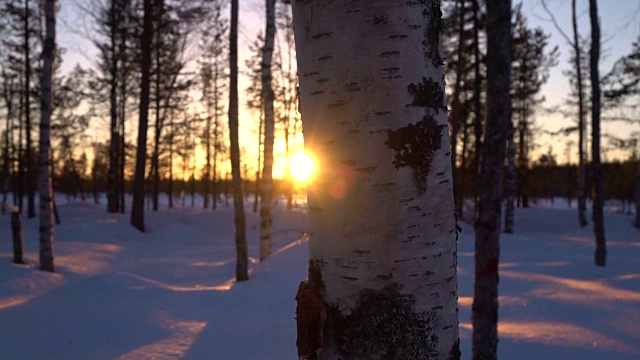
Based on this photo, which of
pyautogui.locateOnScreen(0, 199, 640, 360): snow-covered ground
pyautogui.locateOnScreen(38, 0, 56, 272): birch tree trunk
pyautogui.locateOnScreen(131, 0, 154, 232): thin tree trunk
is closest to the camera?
pyautogui.locateOnScreen(0, 199, 640, 360): snow-covered ground

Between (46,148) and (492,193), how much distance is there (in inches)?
337

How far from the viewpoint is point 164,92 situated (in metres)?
26.1

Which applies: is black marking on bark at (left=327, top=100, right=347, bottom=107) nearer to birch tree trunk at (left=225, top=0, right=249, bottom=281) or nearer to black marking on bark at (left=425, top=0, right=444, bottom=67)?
black marking on bark at (left=425, top=0, right=444, bottom=67)

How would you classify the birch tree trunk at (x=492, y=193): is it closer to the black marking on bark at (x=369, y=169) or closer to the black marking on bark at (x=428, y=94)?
the black marking on bark at (x=428, y=94)

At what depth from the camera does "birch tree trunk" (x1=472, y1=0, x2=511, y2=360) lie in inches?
144

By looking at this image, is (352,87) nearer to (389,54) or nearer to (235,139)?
(389,54)

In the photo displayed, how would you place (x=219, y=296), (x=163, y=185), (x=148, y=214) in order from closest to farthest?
1. (x=219, y=296)
2. (x=148, y=214)
3. (x=163, y=185)

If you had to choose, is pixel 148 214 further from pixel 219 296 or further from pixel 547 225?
pixel 547 225

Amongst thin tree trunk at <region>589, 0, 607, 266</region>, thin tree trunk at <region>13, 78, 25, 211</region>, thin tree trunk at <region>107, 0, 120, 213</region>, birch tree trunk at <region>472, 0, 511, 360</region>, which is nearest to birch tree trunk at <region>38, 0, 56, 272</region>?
birch tree trunk at <region>472, 0, 511, 360</region>

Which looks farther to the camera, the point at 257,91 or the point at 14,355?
the point at 257,91

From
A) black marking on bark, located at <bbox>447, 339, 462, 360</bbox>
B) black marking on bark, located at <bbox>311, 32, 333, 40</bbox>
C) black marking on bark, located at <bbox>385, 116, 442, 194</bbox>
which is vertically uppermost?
black marking on bark, located at <bbox>311, 32, 333, 40</bbox>

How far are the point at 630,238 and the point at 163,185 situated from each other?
262 ft

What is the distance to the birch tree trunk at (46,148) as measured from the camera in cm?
923

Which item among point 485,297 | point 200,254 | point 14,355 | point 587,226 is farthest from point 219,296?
point 587,226
